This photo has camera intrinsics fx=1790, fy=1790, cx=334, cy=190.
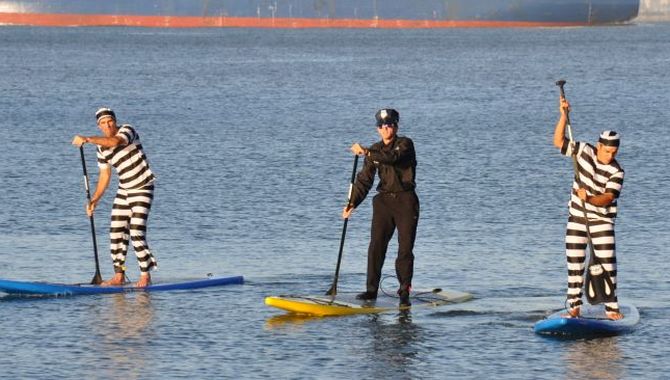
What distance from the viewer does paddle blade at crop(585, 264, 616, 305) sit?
55.6 ft

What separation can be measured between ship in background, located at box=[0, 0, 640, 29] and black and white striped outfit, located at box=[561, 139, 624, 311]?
14031 centimetres

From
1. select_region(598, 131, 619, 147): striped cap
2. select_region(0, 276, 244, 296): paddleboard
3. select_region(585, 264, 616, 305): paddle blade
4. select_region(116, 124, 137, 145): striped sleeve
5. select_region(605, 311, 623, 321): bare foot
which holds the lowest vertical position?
select_region(0, 276, 244, 296): paddleboard

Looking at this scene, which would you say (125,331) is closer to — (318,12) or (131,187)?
(131,187)

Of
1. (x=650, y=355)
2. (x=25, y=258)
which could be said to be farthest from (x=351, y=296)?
(x=25, y=258)

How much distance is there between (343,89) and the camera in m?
74.9

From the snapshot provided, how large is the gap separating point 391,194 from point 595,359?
2973mm

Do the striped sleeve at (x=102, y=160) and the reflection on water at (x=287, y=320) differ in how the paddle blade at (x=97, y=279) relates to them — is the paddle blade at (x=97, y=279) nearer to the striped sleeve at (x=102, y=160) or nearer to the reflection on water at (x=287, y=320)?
the striped sleeve at (x=102, y=160)

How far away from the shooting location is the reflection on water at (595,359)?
1518 cm

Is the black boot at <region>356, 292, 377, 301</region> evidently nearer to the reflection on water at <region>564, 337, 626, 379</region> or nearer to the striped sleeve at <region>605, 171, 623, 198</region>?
the reflection on water at <region>564, 337, 626, 379</region>

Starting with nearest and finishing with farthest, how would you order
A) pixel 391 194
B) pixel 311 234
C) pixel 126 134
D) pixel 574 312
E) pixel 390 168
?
pixel 574 312 < pixel 390 168 < pixel 391 194 < pixel 126 134 < pixel 311 234

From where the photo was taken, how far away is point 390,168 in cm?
1759

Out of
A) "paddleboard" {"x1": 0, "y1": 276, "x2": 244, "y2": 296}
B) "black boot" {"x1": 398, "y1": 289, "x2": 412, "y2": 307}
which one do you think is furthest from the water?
"paddleboard" {"x1": 0, "y1": 276, "x2": 244, "y2": 296}

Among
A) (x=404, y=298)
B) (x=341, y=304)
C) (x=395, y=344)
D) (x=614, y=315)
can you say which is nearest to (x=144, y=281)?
(x=341, y=304)

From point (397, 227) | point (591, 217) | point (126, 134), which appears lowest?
point (397, 227)
